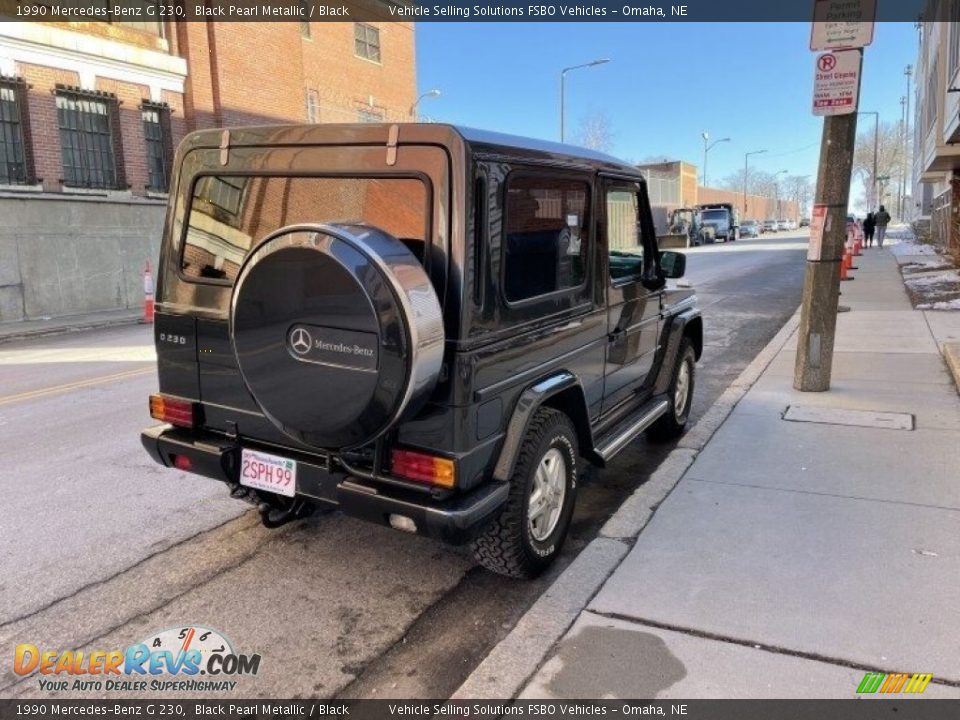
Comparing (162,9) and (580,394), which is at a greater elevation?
(162,9)

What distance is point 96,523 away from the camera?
430 cm

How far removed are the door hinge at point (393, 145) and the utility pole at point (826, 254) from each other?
4.63 meters

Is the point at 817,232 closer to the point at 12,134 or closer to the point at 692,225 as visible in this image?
the point at 12,134

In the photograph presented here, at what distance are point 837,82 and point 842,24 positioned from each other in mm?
481

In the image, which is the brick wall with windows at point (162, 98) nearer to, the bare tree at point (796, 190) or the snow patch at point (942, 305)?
the snow patch at point (942, 305)

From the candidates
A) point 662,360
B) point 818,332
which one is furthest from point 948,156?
point 662,360

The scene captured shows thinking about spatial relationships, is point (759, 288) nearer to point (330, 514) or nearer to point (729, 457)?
point (729, 457)

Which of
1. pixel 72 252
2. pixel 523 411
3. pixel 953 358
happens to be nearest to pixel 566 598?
pixel 523 411

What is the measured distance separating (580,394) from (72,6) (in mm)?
18181

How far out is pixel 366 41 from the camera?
27.5m

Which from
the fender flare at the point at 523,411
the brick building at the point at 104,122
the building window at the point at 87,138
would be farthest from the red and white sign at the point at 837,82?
the building window at the point at 87,138

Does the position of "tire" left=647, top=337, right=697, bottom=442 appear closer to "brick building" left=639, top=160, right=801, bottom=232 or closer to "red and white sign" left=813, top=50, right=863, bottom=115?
"red and white sign" left=813, top=50, right=863, bottom=115

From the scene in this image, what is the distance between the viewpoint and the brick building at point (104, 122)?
609 inches

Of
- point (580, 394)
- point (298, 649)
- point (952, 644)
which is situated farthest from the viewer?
point (580, 394)
